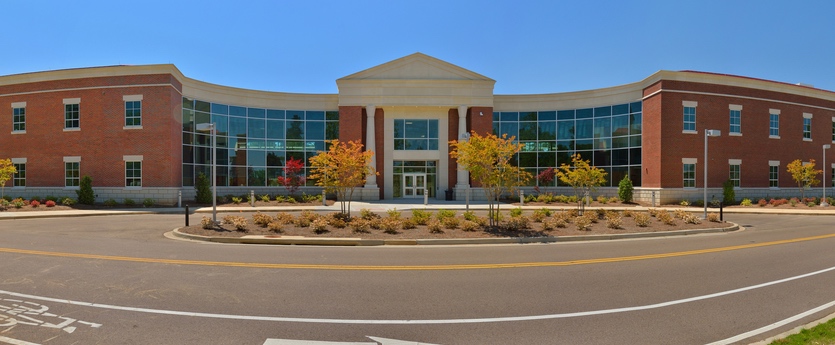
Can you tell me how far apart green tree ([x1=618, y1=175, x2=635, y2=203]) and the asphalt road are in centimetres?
1832

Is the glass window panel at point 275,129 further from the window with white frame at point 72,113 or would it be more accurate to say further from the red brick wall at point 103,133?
the window with white frame at point 72,113

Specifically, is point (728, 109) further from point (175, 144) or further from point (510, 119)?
point (175, 144)

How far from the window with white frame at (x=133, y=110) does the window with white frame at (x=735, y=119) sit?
4194cm

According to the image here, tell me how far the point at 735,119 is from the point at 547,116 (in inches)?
528

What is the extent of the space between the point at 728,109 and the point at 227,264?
3492 cm

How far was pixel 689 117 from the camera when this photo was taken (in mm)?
28922

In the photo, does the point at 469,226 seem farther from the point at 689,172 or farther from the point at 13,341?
the point at 689,172

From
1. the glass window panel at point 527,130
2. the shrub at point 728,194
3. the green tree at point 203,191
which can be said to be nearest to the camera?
the green tree at point 203,191

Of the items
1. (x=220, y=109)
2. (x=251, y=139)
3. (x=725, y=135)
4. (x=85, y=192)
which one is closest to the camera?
(x=85, y=192)

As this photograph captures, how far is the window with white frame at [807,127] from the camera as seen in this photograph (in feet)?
107

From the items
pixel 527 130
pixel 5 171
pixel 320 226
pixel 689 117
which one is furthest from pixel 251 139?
pixel 689 117

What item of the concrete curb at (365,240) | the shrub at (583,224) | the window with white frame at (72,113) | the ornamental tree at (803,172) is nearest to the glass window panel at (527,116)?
the ornamental tree at (803,172)

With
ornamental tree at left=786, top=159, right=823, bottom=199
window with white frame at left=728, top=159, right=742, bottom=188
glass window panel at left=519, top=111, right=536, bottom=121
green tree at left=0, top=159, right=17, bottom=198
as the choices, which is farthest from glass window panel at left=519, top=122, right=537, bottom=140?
green tree at left=0, top=159, right=17, bottom=198

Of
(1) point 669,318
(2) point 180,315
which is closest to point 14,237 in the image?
(2) point 180,315
